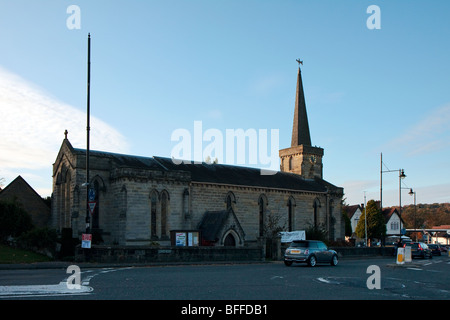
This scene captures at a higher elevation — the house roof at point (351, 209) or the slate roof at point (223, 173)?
the slate roof at point (223, 173)

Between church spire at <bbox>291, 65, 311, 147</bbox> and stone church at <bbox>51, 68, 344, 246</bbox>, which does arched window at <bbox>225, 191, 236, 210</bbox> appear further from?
church spire at <bbox>291, 65, 311, 147</bbox>

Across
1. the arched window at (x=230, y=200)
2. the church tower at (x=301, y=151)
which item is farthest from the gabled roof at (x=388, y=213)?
the arched window at (x=230, y=200)

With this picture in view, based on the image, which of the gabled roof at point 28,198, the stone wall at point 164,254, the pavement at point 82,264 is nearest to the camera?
the pavement at point 82,264

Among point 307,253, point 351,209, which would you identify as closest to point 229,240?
point 307,253

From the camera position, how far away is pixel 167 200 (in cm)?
4231

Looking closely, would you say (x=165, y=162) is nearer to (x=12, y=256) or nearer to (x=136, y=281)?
(x=12, y=256)

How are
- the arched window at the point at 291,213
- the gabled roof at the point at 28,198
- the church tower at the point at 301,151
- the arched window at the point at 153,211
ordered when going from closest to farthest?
the arched window at the point at 153,211 < the gabled roof at the point at 28,198 < the arched window at the point at 291,213 < the church tower at the point at 301,151

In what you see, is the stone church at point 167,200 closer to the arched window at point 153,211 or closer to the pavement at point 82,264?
the arched window at point 153,211

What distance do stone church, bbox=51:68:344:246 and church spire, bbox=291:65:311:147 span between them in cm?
1047

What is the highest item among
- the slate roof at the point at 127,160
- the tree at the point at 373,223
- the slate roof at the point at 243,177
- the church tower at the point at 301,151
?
the church tower at the point at 301,151

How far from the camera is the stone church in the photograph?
1565 inches

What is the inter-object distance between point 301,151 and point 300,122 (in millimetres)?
4547

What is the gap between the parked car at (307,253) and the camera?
26.6m

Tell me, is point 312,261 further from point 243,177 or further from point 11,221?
point 243,177
